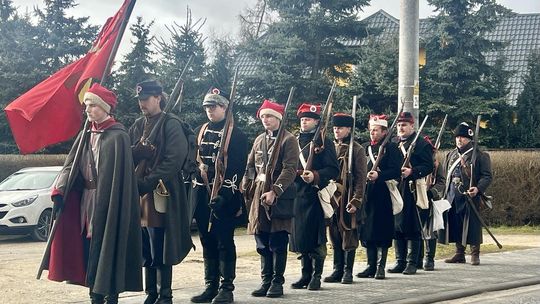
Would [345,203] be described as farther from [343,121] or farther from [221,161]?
[221,161]

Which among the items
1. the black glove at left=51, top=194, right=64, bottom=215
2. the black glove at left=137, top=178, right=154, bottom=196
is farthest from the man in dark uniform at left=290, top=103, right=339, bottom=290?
the black glove at left=51, top=194, right=64, bottom=215

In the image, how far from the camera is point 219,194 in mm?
8938

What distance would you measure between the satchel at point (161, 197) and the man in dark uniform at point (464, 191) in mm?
5911

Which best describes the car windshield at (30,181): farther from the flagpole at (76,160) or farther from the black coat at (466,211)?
the flagpole at (76,160)

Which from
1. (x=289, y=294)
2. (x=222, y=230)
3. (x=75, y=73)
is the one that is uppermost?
(x=75, y=73)

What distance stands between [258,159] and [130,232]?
2.45m

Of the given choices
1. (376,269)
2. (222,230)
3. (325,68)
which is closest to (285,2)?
(325,68)

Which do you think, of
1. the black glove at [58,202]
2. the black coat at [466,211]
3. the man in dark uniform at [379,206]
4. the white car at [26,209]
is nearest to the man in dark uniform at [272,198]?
the man in dark uniform at [379,206]

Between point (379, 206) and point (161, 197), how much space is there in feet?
12.5

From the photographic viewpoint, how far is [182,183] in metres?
8.41

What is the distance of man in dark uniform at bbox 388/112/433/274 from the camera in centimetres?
1175

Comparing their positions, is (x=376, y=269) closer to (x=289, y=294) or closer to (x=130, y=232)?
(x=289, y=294)

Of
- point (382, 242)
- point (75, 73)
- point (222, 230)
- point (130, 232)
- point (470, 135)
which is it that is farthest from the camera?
point (470, 135)

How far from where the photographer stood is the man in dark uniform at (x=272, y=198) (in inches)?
370
